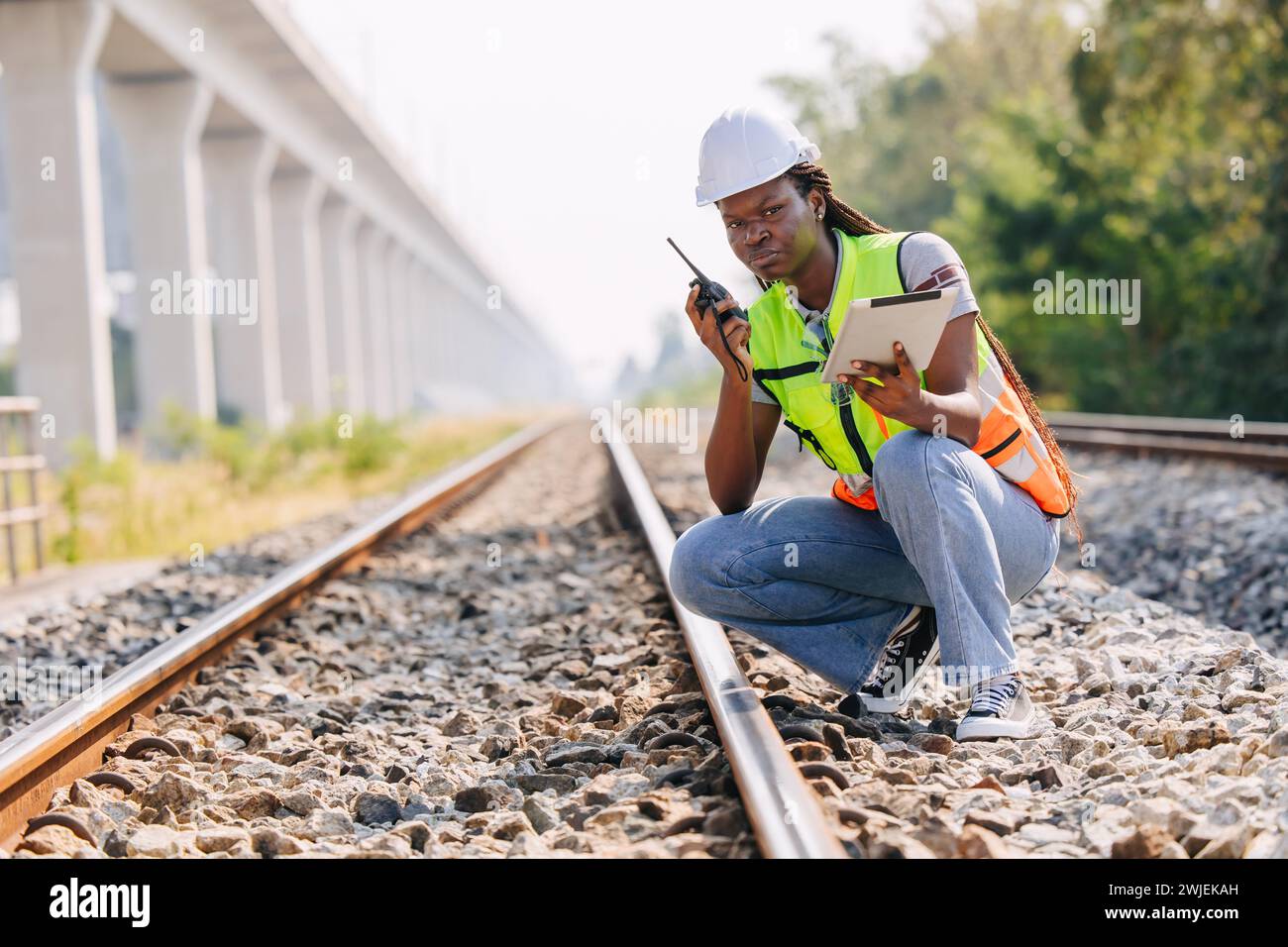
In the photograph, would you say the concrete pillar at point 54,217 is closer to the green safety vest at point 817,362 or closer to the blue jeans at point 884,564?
the blue jeans at point 884,564

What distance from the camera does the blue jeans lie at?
299 centimetres

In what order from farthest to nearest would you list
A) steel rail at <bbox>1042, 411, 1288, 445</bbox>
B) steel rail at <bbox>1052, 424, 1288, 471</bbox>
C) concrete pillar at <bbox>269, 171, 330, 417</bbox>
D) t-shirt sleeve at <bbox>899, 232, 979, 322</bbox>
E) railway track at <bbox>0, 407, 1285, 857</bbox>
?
concrete pillar at <bbox>269, 171, 330, 417</bbox> < steel rail at <bbox>1042, 411, 1288, 445</bbox> < steel rail at <bbox>1052, 424, 1288, 471</bbox> < t-shirt sleeve at <bbox>899, 232, 979, 322</bbox> < railway track at <bbox>0, 407, 1285, 857</bbox>

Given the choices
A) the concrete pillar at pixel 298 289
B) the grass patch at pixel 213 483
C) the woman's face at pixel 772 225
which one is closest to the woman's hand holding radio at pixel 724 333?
the woman's face at pixel 772 225

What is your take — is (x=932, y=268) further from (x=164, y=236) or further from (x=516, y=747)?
(x=164, y=236)

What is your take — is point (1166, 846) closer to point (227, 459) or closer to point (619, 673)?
point (619, 673)

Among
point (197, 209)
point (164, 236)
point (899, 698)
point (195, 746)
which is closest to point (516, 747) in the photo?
point (195, 746)

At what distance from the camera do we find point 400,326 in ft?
148

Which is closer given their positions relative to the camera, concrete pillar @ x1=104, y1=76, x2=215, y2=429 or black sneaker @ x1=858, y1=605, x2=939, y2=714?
black sneaker @ x1=858, y1=605, x2=939, y2=714

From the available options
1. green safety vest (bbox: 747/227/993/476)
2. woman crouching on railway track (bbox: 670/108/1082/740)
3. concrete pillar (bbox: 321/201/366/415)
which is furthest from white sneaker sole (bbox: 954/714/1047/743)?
concrete pillar (bbox: 321/201/366/415)

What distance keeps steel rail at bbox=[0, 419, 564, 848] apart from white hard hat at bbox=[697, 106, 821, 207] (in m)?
2.09

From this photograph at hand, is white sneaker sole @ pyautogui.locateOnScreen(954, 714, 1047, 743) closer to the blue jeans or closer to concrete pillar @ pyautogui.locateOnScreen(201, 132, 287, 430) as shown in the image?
the blue jeans

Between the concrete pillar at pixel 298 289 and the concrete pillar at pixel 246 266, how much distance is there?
9.45ft

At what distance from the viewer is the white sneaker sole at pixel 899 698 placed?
11.1 ft
